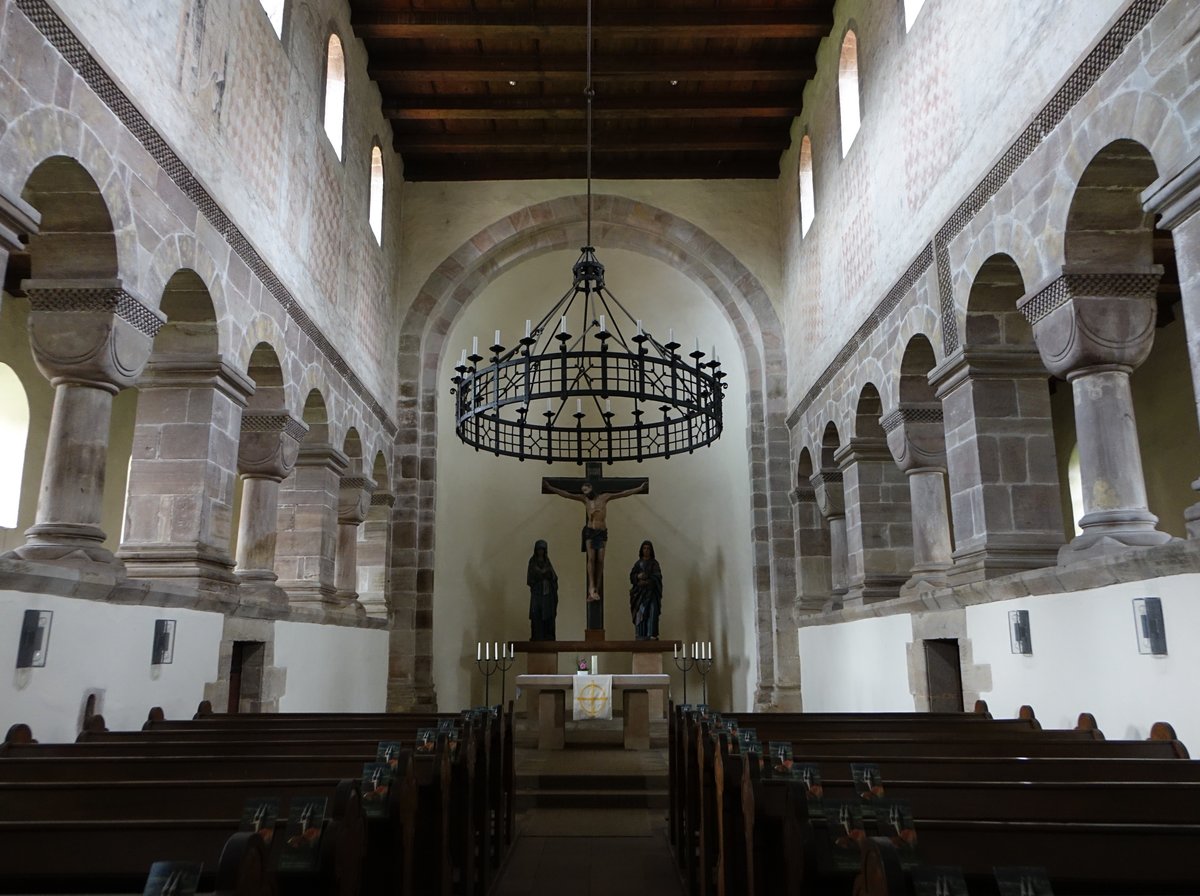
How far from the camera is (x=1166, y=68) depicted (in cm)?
462

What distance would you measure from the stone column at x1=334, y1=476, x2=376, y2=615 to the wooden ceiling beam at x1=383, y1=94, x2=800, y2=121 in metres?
4.69

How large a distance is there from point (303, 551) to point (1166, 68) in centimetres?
822

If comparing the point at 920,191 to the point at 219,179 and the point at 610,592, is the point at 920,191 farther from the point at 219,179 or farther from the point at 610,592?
the point at 610,592

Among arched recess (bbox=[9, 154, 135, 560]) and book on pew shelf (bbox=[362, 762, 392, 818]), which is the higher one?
arched recess (bbox=[9, 154, 135, 560])

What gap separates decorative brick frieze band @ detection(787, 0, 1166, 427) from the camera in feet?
16.1

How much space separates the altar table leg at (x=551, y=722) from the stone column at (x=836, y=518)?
11.0ft

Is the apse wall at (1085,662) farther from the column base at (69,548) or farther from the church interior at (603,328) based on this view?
the column base at (69,548)

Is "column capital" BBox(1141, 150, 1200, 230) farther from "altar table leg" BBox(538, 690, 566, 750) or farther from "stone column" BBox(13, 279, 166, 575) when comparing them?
"altar table leg" BBox(538, 690, 566, 750)

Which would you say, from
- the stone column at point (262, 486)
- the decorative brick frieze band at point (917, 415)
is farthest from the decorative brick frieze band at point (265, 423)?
the decorative brick frieze band at point (917, 415)

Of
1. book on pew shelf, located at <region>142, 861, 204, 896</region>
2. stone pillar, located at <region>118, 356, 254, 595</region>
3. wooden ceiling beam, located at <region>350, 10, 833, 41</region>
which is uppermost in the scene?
wooden ceiling beam, located at <region>350, 10, 833, 41</region>

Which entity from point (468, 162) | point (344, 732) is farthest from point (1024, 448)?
point (468, 162)

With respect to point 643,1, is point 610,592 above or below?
below

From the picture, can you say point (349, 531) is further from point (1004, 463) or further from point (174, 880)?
point (174, 880)

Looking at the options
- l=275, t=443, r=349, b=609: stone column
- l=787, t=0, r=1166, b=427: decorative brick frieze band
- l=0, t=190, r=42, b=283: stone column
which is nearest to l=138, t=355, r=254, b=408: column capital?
l=0, t=190, r=42, b=283: stone column
